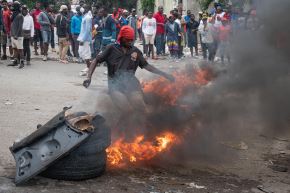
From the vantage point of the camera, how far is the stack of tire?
16.0 feet

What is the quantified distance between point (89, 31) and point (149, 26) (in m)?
4.03

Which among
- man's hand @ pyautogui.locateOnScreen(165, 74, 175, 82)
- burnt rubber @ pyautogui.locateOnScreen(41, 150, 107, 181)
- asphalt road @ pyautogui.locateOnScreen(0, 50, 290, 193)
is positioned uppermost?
man's hand @ pyautogui.locateOnScreen(165, 74, 175, 82)

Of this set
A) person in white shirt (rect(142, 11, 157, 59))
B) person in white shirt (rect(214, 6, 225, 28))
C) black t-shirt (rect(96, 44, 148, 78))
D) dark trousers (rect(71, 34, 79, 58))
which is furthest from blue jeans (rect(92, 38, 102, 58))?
black t-shirt (rect(96, 44, 148, 78))

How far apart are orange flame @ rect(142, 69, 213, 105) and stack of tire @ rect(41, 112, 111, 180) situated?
1.24 m

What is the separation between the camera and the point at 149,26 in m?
16.9

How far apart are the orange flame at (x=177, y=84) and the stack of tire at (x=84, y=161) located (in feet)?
4.07

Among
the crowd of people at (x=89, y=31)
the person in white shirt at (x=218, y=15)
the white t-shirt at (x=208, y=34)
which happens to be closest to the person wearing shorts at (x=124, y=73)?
the crowd of people at (x=89, y=31)

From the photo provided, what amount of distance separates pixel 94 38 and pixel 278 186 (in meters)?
10.6

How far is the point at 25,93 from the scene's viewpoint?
9.94 metres

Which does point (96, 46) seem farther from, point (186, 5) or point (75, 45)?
point (186, 5)

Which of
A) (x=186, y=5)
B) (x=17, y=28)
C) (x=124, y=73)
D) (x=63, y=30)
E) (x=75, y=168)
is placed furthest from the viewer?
(x=186, y=5)

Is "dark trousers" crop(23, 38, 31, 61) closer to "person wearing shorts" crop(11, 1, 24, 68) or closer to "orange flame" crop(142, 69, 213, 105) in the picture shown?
"person wearing shorts" crop(11, 1, 24, 68)

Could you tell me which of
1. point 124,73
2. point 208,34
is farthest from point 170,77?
point 208,34

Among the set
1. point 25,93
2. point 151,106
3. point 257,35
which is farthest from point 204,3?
point 151,106
